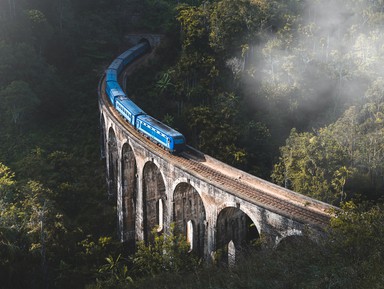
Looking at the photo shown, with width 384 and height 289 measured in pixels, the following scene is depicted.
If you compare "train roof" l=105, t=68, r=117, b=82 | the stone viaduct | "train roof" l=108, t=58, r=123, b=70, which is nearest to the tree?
"train roof" l=105, t=68, r=117, b=82

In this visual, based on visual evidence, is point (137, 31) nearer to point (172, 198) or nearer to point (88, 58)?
point (88, 58)

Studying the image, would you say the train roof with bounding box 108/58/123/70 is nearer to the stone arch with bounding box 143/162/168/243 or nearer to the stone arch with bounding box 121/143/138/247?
the stone arch with bounding box 121/143/138/247

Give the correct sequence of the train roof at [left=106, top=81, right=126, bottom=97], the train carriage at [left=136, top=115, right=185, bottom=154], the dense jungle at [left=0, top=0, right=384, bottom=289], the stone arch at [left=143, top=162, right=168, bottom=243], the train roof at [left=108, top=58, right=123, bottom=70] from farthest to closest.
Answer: the train roof at [left=108, top=58, right=123, bottom=70] < the train roof at [left=106, top=81, right=126, bottom=97] < the stone arch at [left=143, top=162, right=168, bottom=243] < the train carriage at [left=136, top=115, right=185, bottom=154] < the dense jungle at [left=0, top=0, right=384, bottom=289]

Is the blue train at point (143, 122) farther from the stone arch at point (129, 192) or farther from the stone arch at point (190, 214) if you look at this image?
the stone arch at point (190, 214)

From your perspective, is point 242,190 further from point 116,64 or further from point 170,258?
point 116,64

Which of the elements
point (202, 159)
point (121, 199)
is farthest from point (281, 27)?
point (121, 199)

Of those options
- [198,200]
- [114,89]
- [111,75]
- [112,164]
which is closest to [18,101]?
[114,89]
